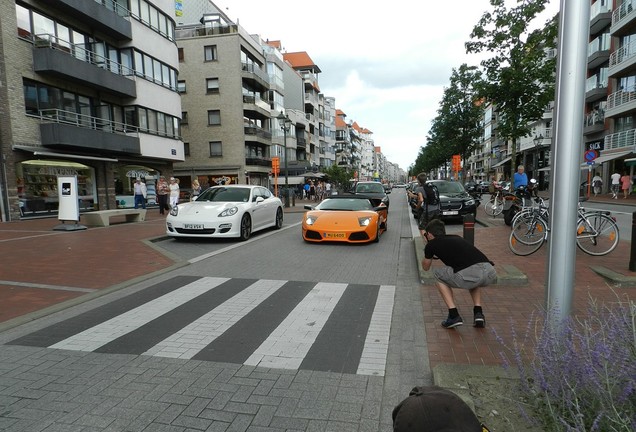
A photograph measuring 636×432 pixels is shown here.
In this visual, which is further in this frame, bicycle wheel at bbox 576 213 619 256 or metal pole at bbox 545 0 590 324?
bicycle wheel at bbox 576 213 619 256

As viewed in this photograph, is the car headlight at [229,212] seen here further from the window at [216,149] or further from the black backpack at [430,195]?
the window at [216,149]

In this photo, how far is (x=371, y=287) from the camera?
233 inches

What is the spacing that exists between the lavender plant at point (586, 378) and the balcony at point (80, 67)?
72.0ft

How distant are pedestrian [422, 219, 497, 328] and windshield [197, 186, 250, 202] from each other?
794cm

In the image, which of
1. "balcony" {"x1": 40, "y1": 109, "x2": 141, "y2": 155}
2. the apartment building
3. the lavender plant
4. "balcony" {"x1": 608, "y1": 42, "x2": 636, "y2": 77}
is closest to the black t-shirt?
the lavender plant

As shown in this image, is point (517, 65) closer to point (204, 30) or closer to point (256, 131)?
point (256, 131)

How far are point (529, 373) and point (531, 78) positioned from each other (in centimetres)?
1624

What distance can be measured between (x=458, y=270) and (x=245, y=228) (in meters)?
7.51

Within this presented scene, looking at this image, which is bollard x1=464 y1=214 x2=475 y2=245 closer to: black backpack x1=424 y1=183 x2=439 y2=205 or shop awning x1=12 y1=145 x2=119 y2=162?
black backpack x1=424 y1=183 x2=439 y2=205

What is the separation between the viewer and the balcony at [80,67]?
17.9 metres

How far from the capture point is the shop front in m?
17.4

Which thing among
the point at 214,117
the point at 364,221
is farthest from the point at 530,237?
the point at 214,117

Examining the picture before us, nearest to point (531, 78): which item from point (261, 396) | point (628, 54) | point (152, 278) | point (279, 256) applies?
point (279, 256)

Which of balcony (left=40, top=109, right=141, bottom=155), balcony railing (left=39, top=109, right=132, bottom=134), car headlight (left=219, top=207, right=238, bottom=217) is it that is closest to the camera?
car headlight (left=219, top=207, right=238, bottom=217)
